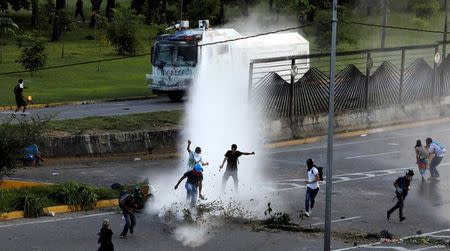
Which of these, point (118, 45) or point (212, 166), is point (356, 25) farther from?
point (212, 166)

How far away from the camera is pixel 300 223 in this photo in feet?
77.6

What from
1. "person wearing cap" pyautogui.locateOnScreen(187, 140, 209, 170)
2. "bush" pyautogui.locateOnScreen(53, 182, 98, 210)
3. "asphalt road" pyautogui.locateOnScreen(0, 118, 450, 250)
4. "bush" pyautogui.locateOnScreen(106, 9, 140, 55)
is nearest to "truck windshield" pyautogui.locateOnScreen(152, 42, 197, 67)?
"asphalt road" pyautogui.locateOnScreen(0, 118, 450, 250)

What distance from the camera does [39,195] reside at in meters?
24.2

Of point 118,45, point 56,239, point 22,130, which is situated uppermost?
point 118,45

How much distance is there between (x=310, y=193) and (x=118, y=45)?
111ft

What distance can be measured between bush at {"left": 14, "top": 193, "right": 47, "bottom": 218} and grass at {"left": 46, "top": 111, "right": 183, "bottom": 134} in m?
8.72

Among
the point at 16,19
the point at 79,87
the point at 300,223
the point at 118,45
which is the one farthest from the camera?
the point at 16,19

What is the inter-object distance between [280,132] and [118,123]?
19.9ft

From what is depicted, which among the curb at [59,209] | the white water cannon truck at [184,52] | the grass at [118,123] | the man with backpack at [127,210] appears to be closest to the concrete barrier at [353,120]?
the grass at [118,123]

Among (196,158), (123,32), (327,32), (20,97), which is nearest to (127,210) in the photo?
(196,158)

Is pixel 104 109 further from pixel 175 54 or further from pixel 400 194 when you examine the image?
pixel 400 194

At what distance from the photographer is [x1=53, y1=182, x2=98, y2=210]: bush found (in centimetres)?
2440

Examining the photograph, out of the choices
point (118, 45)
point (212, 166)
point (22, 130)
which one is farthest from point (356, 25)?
point (22, 130)

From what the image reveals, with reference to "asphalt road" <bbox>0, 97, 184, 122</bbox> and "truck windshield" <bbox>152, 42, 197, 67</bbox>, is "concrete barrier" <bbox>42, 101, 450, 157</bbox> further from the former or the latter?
"truck windshield" <bbox>152, 42, 197, 67</bbox>
